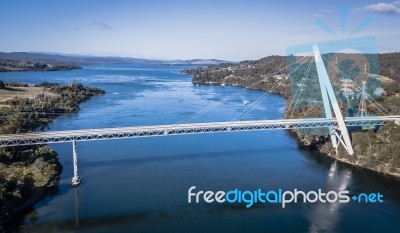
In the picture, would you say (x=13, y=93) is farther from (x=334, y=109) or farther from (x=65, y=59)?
(x=65, y=59)

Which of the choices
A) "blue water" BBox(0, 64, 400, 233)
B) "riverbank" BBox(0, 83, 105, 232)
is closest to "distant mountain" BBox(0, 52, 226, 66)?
"riverbank" BBox(0, 83, 105, 232)

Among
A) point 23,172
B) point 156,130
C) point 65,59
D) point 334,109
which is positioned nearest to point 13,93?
point 23,172

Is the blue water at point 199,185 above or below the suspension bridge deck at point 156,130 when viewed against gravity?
below

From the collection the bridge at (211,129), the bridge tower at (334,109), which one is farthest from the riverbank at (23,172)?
the bridge tower at (334,109)

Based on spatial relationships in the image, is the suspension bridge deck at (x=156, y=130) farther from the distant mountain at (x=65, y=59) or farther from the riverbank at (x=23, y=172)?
the distant mountain at (x=65, y=59)

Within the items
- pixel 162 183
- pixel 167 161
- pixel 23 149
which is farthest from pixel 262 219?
pixel 23 149

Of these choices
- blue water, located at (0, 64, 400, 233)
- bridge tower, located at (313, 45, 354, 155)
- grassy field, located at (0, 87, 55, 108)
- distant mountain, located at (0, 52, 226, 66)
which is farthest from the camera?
distant mountain, located at (0, 52, 226, 66)

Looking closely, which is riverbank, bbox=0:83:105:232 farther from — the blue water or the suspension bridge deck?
the suspension bridge deck
